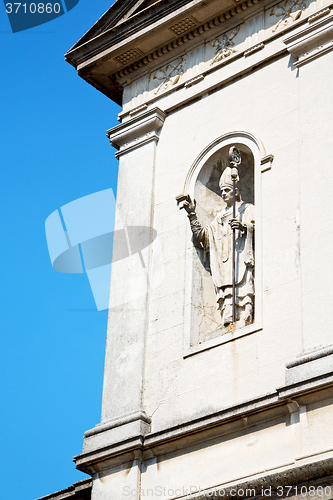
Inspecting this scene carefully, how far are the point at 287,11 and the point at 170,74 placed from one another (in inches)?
97.3

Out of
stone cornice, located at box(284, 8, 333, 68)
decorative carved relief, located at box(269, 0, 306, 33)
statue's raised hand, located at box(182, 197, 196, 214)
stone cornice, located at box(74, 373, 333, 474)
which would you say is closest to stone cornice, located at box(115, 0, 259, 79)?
decorative carved relief, located at box(269, 0, 306, 33)

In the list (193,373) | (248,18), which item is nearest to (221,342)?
(193,373)

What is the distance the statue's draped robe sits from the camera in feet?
45.7

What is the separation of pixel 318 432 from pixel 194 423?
1.94 metres

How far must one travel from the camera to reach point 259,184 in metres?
14.2

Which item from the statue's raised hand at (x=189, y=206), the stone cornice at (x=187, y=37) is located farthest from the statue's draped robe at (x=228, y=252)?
the stone cornice at (x=187, y=37)

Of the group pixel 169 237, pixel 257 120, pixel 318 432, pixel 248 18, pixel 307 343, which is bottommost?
pixel 318 432

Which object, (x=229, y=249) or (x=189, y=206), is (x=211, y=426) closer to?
(x=229, y=249)

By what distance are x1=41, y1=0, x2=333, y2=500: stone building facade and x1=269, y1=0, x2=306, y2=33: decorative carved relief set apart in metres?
0.05

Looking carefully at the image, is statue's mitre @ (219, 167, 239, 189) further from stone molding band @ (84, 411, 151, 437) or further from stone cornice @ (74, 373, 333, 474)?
stone cornice @ (74, 373, 333, 474)

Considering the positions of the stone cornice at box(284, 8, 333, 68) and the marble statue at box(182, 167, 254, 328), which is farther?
the stone cornice at box(284, 8, 333, 68)

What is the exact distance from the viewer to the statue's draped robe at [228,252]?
13.9 meters

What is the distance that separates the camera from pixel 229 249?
14422 millimetres

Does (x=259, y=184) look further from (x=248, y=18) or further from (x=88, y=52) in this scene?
(x=88, y=52)
